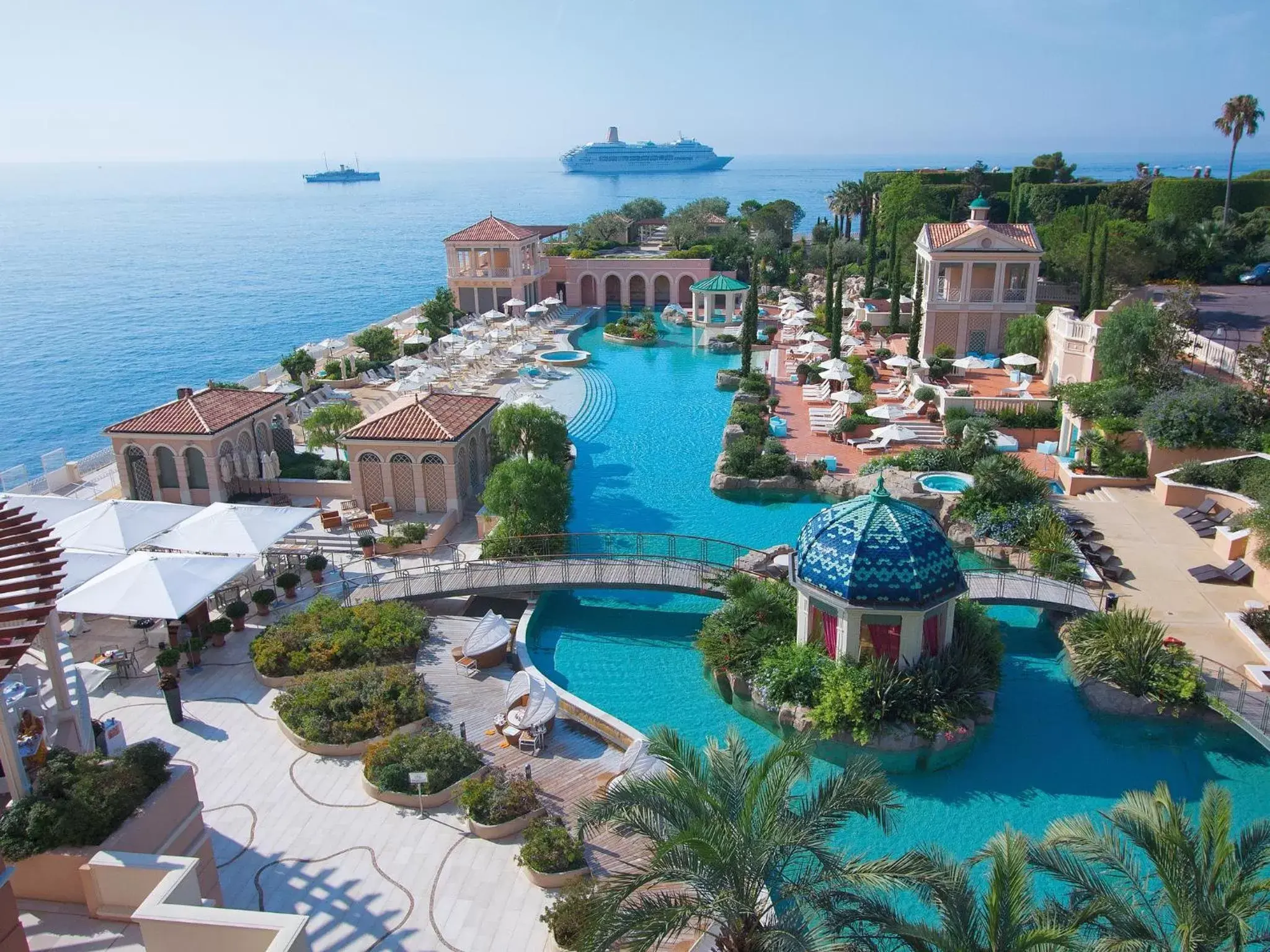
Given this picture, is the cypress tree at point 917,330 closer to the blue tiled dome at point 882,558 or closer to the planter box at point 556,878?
the blue tiled dome at point 882,558

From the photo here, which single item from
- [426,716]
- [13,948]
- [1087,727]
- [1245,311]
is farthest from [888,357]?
[13,948]

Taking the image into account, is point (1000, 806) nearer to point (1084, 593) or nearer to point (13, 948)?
point (1084, 593)

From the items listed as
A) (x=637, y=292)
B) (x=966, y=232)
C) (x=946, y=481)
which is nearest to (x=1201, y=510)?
(x=946, y=481)

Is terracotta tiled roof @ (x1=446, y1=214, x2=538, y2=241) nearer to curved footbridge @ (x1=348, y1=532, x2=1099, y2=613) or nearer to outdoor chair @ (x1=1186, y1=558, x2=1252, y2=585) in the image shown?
curved footbridge @ (x1=348, y1=532, x2=1099, y2=613)

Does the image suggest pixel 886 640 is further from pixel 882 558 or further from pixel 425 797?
pixel 425 797

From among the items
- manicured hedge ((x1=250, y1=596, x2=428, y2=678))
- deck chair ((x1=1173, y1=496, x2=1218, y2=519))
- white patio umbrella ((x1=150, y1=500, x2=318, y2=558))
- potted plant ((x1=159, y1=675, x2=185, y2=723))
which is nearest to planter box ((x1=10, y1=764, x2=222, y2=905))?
potted plant ((x1=159, y1=675, x2=185, y2=723))

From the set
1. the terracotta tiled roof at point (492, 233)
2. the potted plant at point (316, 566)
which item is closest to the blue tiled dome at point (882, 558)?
the potted plant at point (316, 566)
